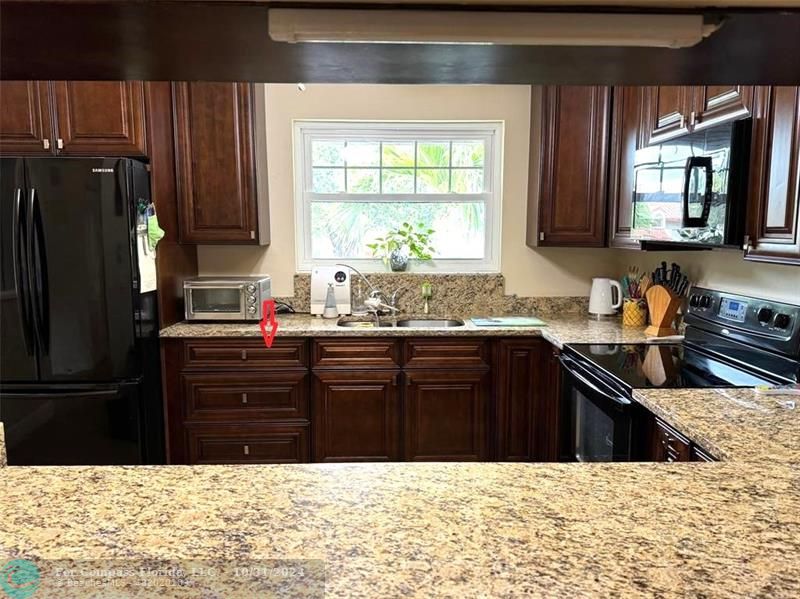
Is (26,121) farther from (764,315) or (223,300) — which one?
(764,315)

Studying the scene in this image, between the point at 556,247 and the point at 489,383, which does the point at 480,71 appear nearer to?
the point at 489,383

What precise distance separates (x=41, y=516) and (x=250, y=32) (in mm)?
856

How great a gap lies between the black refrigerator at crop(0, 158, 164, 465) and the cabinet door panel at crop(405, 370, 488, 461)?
140cm

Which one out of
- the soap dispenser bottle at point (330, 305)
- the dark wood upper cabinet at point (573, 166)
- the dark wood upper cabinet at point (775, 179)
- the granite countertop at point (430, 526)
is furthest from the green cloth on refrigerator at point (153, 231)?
the dark wood upper cabinet at point (775, 179)

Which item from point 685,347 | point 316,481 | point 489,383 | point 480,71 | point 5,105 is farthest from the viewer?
point 489,383

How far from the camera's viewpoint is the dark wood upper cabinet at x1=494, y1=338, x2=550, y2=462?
3014 millimetres

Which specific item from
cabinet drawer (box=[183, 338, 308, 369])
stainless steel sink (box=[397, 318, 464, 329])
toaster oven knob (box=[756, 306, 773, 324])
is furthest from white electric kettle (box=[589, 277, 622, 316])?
cabinet drawer (box=[183, 338, 308, 369])

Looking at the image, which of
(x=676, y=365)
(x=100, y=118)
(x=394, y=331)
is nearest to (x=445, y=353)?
(x=394, y=331)

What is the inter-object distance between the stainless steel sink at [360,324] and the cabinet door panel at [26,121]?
1.75m

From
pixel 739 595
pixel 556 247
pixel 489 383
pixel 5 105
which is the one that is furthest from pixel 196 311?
pixel 739 595

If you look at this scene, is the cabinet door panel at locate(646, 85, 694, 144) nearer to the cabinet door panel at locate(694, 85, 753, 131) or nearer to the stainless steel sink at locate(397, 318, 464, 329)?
the cabinet door panel at locate(694, 85, 753, 131)

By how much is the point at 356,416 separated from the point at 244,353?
2.29 ft

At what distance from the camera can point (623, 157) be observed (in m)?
2.94

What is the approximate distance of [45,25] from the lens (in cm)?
74
